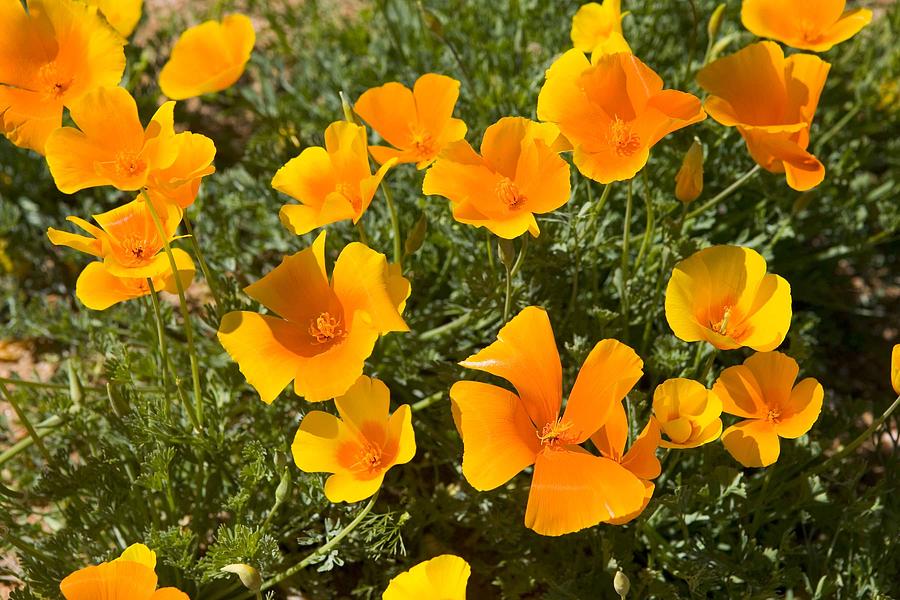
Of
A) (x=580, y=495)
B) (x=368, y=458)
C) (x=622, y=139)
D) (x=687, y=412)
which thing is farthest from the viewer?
(x=622, y=139)

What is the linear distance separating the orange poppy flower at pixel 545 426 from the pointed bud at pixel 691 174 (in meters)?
0.51

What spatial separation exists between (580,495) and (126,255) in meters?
1.17

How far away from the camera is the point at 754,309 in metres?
1.91

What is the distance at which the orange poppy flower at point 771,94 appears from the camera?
83.4 inches

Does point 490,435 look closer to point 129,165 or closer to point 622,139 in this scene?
point 622,139

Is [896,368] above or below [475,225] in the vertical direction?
below

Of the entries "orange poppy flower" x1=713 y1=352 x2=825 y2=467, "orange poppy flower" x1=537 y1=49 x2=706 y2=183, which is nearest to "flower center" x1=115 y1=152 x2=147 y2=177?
"orange poppy flower" x1=537 y1=49 x2=706 y2=183

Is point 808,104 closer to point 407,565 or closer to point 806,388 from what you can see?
point 806,388

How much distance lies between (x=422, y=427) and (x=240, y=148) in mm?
1869

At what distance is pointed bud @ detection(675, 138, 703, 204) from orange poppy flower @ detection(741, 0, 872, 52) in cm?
56

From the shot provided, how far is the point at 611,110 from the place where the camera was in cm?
203

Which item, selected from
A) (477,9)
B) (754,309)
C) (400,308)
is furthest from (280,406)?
(477,9)

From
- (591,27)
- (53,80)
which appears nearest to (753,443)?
(591,27)

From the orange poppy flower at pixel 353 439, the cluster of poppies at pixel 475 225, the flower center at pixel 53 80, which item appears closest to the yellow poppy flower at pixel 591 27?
the cluster of poppies at pixel 475 225
